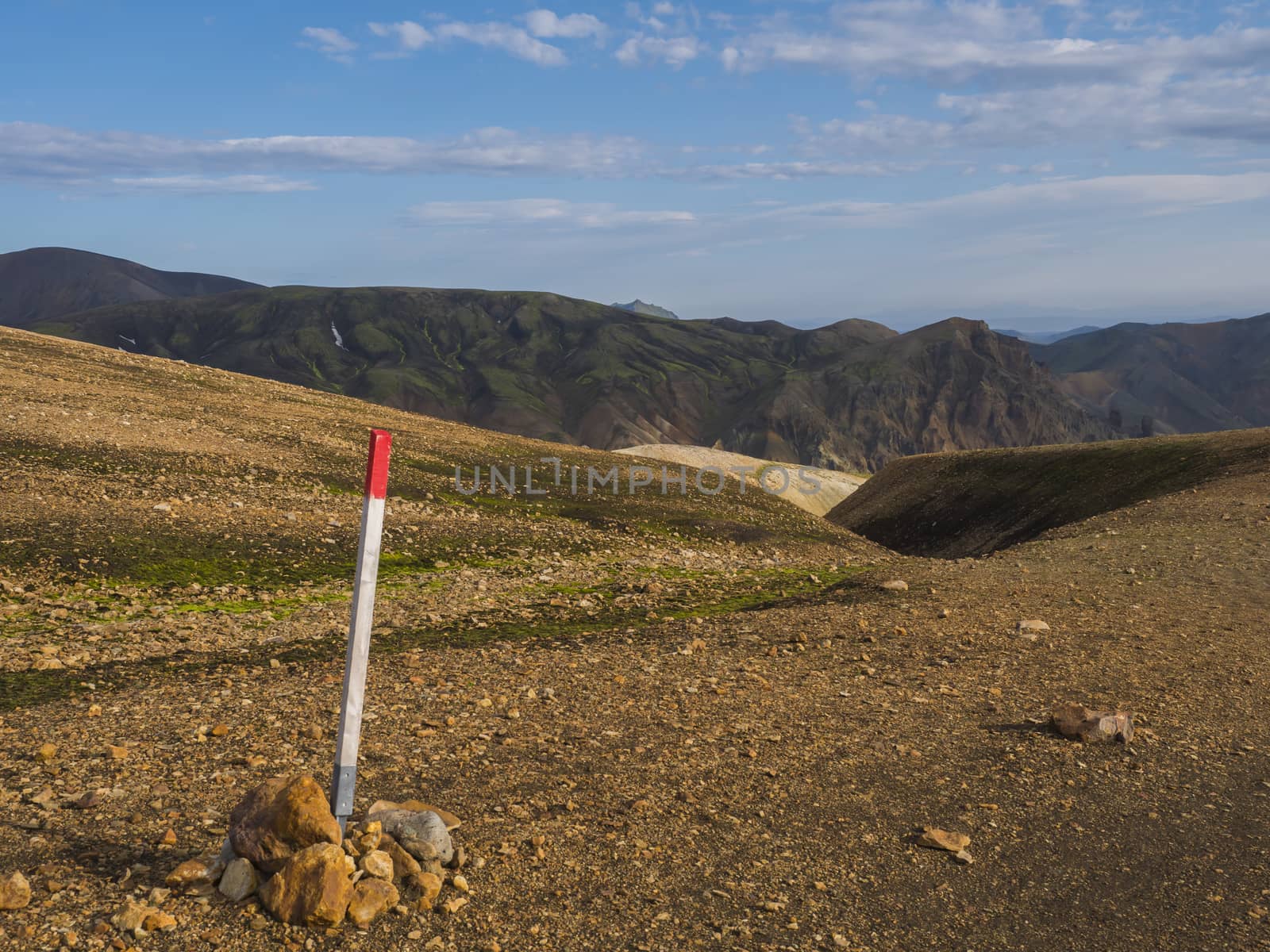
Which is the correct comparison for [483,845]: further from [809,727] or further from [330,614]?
[330,614]

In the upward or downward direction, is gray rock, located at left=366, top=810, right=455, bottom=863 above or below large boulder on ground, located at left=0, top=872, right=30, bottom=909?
above

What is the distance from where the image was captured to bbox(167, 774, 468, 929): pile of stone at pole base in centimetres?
682

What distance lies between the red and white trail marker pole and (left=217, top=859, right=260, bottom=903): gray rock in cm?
68

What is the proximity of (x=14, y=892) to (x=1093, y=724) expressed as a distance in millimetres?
10415

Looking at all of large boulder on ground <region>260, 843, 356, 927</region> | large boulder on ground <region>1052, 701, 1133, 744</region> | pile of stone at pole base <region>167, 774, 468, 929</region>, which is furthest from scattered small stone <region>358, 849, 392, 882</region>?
large boulder on ground <region>1052, 701, 1133, 744</region>

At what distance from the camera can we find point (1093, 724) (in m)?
11.0

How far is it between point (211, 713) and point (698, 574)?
589 inches

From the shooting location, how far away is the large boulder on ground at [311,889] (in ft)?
22.2

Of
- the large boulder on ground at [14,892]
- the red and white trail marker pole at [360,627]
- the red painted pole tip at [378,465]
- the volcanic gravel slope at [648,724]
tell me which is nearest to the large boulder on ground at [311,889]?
the volcanic gravel slope at [648,724]

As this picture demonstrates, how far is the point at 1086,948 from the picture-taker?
7.04 metres

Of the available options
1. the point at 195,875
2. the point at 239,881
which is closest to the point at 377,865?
the point at 239,881

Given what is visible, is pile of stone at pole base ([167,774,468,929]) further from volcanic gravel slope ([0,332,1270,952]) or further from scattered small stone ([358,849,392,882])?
volcanic gravel slope ([0,332,1270,952])

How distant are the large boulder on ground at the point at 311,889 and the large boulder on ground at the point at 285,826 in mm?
81

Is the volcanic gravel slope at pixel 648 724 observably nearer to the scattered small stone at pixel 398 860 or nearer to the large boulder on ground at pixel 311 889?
the large boulder on ground at pixel 311 889
